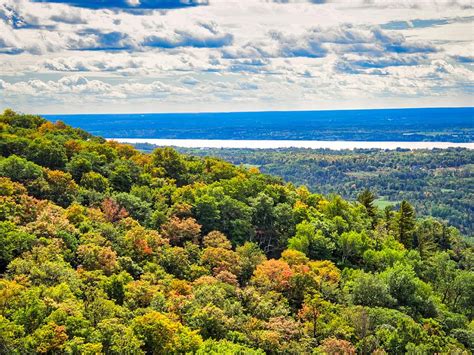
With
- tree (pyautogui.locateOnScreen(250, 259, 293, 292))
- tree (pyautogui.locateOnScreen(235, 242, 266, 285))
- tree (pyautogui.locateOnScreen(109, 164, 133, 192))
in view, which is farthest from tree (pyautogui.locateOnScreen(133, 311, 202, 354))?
tree (pyautogui.locateOnScreen(109, 164, 133, 192))

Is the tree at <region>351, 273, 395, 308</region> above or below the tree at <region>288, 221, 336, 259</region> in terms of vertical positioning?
below

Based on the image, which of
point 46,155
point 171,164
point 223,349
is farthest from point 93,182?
point 223,349

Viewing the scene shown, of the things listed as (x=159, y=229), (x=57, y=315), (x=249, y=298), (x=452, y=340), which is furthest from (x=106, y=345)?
(x=452, y=340)

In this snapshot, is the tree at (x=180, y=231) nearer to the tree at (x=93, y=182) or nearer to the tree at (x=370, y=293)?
the tree at (x=93, y=182)

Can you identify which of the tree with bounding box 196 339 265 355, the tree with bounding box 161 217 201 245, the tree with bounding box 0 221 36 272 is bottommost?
the tree with bounding box 196 339 265 355

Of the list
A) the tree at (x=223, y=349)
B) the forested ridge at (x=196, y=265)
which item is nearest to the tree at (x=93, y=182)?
the forested ridge at (x=196, y=265)

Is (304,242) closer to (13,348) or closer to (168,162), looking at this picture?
(168,162)

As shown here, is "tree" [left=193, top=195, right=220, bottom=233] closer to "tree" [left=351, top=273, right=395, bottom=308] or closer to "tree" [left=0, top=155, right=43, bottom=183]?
"tree" [left=0, top=155, right=43, bottom=183]

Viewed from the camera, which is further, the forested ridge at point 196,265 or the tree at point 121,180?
the tree at point 121,180
